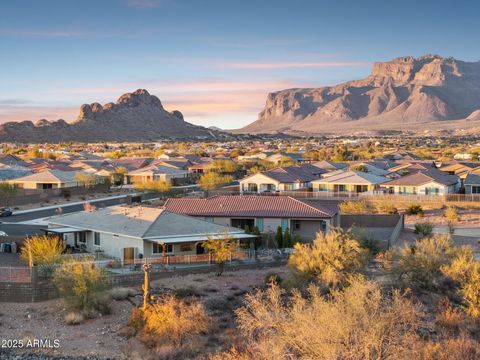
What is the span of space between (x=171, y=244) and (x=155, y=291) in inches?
246

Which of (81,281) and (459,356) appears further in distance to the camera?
(81,281)

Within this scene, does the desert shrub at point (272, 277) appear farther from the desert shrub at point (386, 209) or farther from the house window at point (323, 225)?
the desert shrub at point (386, 209)

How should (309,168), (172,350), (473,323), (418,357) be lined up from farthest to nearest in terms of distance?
1. (309,168)
2. (473,323)
3. (172,350)
4. (418,357)

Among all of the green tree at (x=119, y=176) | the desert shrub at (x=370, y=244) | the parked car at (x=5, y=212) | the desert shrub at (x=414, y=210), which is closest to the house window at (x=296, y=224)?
the desert shrub at (x=370, y=244)

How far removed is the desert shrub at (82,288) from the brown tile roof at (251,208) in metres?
16.2

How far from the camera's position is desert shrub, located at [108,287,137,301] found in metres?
31.0

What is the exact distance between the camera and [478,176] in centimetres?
7006

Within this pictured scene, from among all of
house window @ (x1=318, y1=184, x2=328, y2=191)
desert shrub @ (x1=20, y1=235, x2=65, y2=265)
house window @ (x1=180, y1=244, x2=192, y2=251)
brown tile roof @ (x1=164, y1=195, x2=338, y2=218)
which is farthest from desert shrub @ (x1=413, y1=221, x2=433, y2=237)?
desert shrub @ (x1=20, y1=235, x2=65, y2=265)

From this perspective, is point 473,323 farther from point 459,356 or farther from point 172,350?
point 172,350

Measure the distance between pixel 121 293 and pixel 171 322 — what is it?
5.84 meters

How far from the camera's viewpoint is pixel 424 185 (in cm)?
6844

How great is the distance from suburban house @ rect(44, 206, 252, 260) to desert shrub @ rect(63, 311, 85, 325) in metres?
8.98

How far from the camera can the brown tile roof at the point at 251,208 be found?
4491 centimetres

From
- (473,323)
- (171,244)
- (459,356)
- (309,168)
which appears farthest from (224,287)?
(309,168)
